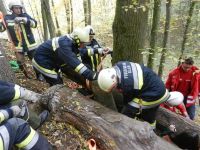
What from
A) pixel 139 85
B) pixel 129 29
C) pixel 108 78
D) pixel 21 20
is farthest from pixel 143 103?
pixel 21 20

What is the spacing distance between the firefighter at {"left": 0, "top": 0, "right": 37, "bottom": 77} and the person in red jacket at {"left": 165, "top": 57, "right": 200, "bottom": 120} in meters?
3.68

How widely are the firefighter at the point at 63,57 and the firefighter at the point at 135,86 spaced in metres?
0.85

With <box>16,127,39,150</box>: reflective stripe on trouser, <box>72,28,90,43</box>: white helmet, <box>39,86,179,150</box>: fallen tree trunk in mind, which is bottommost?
<box>39,86,179,150</box>: fallen tree trunk

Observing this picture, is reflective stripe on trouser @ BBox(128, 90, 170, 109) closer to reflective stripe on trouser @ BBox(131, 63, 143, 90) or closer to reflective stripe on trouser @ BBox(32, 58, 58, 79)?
reflective stripe on trouser @ BBox(131, 63, 143, 90)

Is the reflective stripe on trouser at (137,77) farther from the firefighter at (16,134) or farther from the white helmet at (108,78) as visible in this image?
the firefighter at (16,134)

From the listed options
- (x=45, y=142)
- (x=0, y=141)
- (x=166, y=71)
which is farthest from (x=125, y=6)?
(x=166, y=71)

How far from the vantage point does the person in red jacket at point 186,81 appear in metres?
6.08

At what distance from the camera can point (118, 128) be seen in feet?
13.1

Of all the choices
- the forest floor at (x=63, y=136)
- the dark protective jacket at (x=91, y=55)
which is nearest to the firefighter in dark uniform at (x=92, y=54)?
the dark protective jacket at (x=91, y=55)

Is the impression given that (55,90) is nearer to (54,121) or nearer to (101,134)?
(54,121)

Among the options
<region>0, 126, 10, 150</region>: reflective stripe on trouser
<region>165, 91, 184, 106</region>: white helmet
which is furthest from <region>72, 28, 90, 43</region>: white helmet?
<region>0, 126, 10, 150</region>: reflective stripe on trouser

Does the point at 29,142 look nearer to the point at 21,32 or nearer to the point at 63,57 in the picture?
the point at 63,57

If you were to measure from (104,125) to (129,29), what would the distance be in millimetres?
2535

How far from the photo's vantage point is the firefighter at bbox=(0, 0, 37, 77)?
668 centimetres
